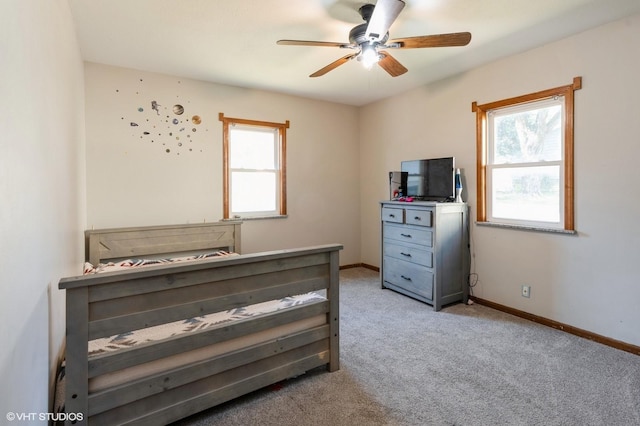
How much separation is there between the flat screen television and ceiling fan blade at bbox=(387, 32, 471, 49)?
154cm

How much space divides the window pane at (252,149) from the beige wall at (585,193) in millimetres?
2324

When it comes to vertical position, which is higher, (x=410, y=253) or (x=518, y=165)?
(x=518, y=165)

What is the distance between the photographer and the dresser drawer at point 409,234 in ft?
11.3

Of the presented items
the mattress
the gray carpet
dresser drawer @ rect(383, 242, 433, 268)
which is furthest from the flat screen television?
the mattress

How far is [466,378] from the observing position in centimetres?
213

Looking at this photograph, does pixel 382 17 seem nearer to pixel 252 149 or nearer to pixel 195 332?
pixel 195 332

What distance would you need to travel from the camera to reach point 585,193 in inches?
107

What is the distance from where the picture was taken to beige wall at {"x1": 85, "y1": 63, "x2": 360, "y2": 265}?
3367mm

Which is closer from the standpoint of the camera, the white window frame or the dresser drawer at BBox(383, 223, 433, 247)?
the white window frame

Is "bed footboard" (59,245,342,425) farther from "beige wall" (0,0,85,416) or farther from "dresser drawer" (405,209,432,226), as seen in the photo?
"dresser drawer" (405,209,432,226)

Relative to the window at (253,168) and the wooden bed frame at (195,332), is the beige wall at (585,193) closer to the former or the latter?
the wooden bed frame at (195,332)

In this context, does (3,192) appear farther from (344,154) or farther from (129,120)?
(344,154)

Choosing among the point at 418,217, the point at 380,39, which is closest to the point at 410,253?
the point at 418,217

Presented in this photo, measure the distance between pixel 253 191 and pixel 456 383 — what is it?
10.4 ft
